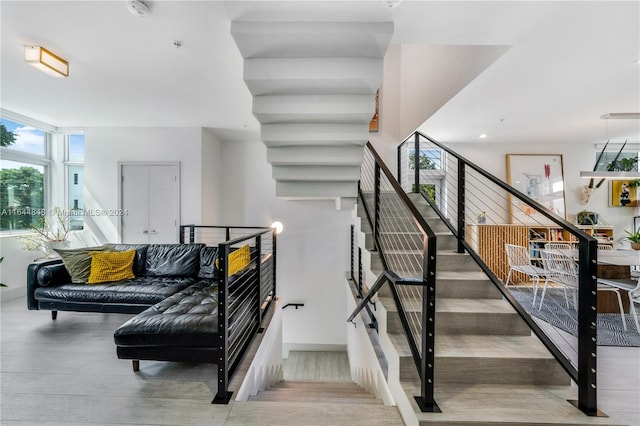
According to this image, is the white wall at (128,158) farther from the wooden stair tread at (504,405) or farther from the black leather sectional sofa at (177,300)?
the wooden stair tread at (504,405)

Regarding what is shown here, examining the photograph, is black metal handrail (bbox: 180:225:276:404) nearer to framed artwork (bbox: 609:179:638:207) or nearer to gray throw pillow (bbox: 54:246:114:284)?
gray throw pillow (bbox: 54:246:114:284)

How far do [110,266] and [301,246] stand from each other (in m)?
2.77

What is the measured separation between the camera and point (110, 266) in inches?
127

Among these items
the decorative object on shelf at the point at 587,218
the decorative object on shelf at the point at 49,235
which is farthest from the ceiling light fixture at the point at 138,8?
the decorative object on shelf at the point at 587,218

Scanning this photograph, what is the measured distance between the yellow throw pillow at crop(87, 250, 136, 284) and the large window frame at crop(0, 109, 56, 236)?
6.65 feet

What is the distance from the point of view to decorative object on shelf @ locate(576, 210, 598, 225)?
16.4 ft

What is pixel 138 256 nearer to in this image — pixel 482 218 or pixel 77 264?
pixel 77 264

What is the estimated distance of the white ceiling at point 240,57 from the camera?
1858 millimetres

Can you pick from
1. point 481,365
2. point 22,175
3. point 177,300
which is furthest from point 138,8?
point 22,175

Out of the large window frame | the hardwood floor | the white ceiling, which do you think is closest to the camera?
the hardwood floor

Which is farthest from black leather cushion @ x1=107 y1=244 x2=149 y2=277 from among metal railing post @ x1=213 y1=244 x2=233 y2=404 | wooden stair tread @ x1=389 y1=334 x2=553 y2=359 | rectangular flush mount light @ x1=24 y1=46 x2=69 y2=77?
wooden stair tread @ x1=389 y1=334 x2=553 y2=359

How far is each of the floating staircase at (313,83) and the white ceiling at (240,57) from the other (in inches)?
3.8

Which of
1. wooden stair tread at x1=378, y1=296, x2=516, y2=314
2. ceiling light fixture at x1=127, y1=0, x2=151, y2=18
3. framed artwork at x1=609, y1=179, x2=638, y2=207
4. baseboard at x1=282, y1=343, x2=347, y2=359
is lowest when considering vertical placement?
baseboard at x1=282, y1=343, x2=347, y2=359

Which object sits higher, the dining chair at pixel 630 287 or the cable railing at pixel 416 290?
the cable railing at pixel 416 290
